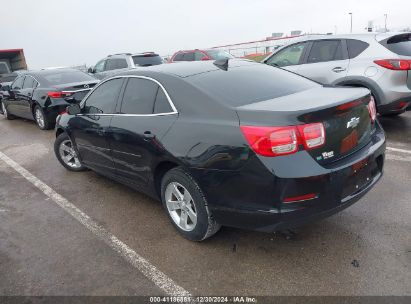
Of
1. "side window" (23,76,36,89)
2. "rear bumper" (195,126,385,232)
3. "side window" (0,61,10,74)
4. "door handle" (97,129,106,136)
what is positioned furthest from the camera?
"side window" (0,61,10,74)

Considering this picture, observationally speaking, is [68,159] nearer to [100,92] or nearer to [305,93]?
[100,92]

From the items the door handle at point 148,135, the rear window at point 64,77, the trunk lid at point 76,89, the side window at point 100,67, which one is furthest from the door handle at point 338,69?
the side window at point 100,67

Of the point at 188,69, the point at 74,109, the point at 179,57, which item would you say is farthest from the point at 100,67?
the point at 188,69

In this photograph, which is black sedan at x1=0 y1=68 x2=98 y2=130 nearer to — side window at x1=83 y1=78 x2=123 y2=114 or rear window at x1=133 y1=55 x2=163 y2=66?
rear window at x1=133 y1=55 x2=163 y2=66

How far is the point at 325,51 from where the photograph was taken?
6441 mm

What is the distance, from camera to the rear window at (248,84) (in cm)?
307

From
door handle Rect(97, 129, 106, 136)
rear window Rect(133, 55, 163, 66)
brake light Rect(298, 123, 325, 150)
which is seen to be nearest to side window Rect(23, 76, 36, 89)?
rear window Rect(133, 55, 163, 66)

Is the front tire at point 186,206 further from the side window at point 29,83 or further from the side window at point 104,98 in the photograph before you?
the side window at point 29,83

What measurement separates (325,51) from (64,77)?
632 centimetres

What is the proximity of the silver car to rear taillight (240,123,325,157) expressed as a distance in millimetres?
3700

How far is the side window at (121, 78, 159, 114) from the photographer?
140 inches

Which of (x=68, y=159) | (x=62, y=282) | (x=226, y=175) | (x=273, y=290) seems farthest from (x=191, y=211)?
(x=68, y=159)

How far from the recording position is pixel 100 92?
14.6ft

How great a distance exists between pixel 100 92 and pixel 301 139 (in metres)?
2.84
